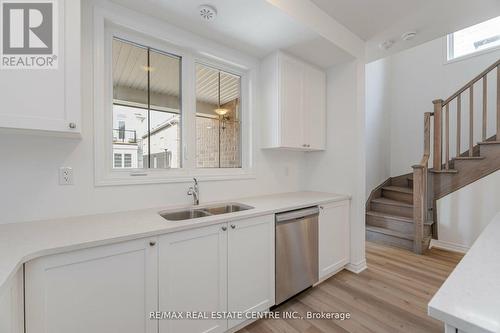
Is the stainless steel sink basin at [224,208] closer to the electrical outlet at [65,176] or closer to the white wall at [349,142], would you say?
the electrical outlet at [65,176]

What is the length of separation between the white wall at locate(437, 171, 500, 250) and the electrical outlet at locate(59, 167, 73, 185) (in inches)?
180

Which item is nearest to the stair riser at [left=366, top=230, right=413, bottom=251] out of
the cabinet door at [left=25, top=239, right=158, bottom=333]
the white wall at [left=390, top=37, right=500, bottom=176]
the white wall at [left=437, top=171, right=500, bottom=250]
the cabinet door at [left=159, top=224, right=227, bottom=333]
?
the white wall at [left=437, top=171, right=500, bottom=250]

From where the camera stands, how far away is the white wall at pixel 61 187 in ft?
4.38

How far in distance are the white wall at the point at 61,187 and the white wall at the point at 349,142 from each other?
1.84 m

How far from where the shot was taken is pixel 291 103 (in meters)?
2.41

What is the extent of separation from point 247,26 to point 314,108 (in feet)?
4.04

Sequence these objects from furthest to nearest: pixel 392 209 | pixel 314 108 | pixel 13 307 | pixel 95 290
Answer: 1. pixel 392 209
2. pixel 314 108
3. pixel 95 290
4. pixel 13 307

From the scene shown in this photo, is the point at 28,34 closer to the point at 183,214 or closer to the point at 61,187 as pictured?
the point at 61,187

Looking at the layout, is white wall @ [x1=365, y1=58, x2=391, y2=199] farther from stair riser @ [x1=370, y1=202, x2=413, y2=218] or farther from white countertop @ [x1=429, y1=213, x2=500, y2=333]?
white countertop @ [x1=429, y1=213, x2=500, y2=333]

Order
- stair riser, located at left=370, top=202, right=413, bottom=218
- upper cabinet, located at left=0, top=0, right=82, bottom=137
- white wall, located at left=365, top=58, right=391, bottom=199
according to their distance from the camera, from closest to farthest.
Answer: upper cabinet, located at left=0, top=0, right=82, bottom=137 → stair riser, located at left=370, top=202, right=413, bottom=218 → white wall, located at left=365, top=58, right=391, bottom=199

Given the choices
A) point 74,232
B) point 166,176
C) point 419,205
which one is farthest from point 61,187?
point 419,205

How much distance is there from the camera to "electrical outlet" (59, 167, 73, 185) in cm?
147

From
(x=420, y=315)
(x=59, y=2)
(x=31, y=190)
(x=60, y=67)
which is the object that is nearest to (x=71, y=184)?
(x=31, y=190)

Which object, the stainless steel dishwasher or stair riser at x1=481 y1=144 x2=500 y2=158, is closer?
the stainless steel dishwasher
